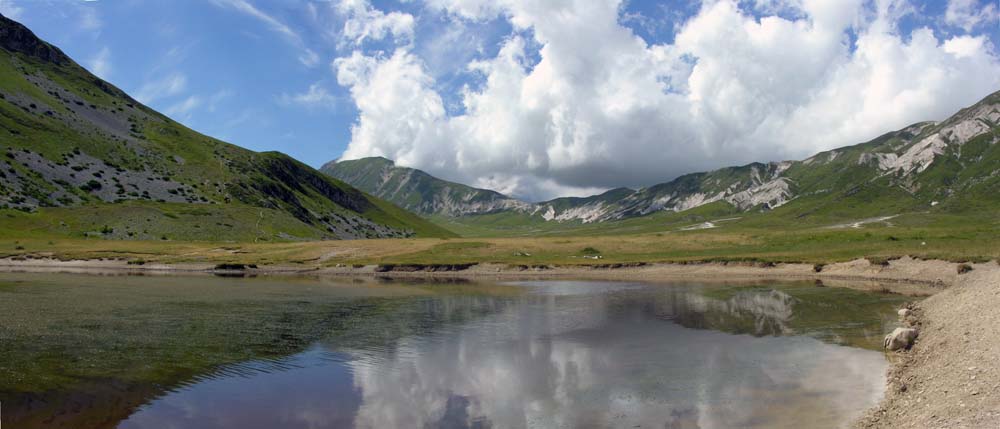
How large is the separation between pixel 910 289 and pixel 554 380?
56.7 meters

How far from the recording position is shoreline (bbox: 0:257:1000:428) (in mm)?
18000

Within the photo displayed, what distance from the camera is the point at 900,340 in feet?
95.5

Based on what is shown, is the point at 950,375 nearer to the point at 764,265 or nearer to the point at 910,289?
the point at 910,289

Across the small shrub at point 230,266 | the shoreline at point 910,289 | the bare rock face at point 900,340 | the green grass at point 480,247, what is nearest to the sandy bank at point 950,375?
the shoreline at point 910,289

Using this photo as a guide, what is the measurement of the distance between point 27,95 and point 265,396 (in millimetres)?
246547

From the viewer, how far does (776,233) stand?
131m

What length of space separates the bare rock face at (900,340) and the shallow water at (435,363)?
963mm

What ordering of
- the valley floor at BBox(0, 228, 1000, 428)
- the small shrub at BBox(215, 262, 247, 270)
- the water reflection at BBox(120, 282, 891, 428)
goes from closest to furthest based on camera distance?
the water reflection at BBox(120, 282, 891, 428)
the valley floor at BBox(0, 228, 1000, 428)
the small shrub at BBox(215, 262, 247, 270)

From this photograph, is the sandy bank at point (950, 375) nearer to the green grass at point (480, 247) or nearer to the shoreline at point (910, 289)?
the shoreline at point (910, 289)

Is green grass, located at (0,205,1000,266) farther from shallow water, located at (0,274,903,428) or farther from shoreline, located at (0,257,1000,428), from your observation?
shallow water, located at (0,274,903,428)

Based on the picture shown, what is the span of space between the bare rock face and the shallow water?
963 millimetres

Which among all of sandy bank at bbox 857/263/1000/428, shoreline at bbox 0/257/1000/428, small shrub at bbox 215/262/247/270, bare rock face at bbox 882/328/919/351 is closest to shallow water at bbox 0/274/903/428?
bare rock face at bbox 882/328/919/351

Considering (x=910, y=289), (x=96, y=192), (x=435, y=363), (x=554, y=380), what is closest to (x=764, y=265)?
(x=910, y=289)

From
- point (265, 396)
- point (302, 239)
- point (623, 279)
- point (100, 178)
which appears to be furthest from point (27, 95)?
point (265, 396)
